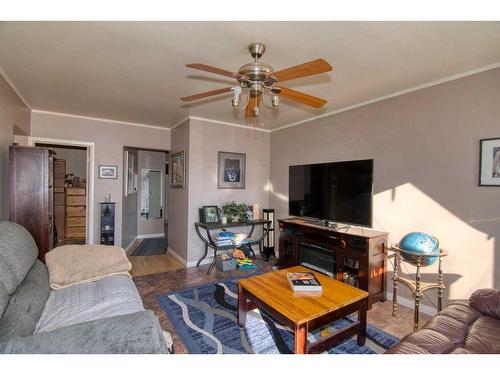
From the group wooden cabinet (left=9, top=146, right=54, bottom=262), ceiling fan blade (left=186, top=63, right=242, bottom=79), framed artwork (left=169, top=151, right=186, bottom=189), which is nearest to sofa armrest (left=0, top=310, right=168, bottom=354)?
ceiling fan blade (left=186, top=63, right=242, bottom=79)

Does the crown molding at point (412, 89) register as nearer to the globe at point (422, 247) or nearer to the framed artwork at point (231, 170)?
the framed artwork at point (231, 170)

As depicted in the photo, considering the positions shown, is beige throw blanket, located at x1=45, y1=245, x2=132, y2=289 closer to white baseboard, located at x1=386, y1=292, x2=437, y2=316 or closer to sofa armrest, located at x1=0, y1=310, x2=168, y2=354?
sofa armrest, located at x1=0, y1=310, x2=168, y2=354

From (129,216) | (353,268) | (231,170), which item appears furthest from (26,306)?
(129,216)

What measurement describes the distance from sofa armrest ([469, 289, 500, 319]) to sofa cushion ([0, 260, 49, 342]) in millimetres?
2711

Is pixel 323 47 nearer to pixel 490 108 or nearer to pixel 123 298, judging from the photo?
pixel 490 108

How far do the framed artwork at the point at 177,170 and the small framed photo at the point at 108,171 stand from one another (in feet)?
3.01

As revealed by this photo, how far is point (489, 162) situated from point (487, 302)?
1.22 m

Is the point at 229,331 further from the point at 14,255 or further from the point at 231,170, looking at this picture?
the point at 231,170

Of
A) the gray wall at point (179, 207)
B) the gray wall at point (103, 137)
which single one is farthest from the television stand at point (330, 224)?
the gray wall at point (103, 137)

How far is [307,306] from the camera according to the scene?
175 centimetres

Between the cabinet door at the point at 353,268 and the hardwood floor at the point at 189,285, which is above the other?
the cabinet door at the point at 353,268

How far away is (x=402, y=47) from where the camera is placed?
1871 mm

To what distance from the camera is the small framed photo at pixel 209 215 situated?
152 inches

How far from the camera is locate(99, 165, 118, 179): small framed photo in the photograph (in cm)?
411
